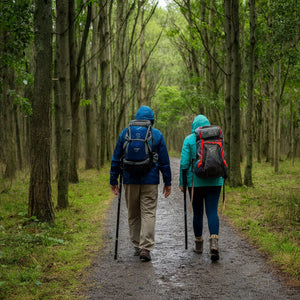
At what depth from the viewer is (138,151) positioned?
482 cm

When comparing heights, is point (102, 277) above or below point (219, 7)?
below

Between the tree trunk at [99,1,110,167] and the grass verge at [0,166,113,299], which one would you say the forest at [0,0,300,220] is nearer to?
the tree trunk at [99,1,110,167]

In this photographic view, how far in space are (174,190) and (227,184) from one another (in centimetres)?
196

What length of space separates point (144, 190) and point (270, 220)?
351 centimetres

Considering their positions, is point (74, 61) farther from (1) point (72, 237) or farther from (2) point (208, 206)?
(2) point (208, 206)

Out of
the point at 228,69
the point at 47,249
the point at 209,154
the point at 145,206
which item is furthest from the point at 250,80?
the point at 47,249

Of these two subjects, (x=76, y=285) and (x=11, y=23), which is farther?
(x=11, y=23)

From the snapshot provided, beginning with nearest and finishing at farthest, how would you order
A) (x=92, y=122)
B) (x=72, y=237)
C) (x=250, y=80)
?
(x=72, y=237), (x=250, y=80), (x=92, y=122)

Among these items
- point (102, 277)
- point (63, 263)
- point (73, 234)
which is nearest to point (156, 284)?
point (102, 277)

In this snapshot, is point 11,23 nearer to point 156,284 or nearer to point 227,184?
point 156,284

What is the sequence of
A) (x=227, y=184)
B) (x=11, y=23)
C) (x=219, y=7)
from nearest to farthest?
(x=11, y=23) → (x=227, y=184) → (x=219, y=7)

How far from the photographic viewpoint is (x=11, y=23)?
7.66 metres

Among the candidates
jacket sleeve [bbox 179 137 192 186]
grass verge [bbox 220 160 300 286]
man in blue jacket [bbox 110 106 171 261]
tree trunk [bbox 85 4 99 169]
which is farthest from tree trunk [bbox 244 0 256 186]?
tree trunk [bbox 85 4 99 169]

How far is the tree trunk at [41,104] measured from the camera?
20.8 ft
